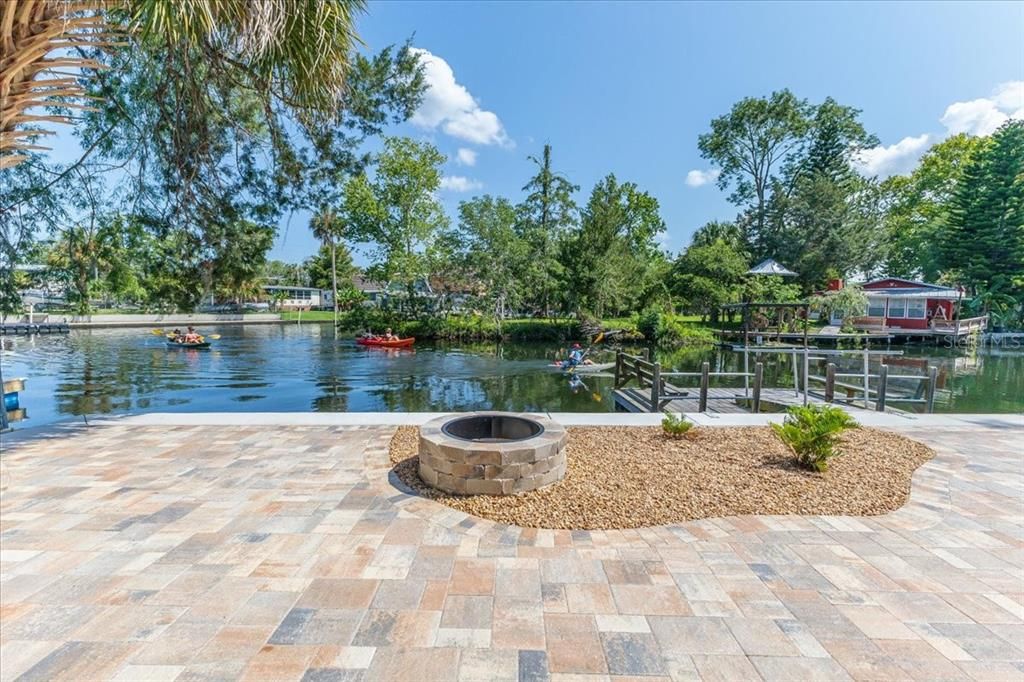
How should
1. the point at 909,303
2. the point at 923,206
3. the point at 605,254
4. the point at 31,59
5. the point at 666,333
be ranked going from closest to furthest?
the point at 31,59 → the point at 605,254 → the point at 666,333 → the point at 909,303 → the point at 923,206

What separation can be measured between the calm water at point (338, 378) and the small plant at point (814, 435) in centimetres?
676

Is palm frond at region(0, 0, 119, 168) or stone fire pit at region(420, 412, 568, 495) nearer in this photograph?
palm frond at region(0, 0, 119, 168)

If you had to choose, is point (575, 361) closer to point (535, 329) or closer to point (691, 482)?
point (691, 482)

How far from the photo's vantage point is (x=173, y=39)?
252 centimetres

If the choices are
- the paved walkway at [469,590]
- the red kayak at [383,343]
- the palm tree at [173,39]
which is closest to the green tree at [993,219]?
the paved walkway at [469,590]

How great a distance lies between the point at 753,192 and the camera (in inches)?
1407

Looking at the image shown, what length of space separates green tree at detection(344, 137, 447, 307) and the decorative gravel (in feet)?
76.9

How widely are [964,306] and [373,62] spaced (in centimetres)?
3854

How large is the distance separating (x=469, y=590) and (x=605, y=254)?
25226 millimetres

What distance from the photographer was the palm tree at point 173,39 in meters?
2.30

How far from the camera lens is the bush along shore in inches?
1065

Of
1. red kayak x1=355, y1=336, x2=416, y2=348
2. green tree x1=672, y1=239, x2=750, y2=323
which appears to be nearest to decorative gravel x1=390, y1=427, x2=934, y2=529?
red kayak x1=355, y1=336, x2=416, y2=348

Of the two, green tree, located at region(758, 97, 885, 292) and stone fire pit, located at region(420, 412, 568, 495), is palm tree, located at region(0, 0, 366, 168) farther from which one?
green tree, located at region(758, 97, 885, 292)

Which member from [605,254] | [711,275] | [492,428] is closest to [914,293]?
[711,275]
